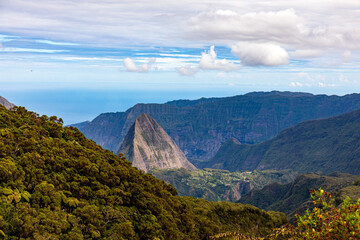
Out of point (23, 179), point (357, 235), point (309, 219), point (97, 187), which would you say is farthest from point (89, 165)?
point (357, 235)

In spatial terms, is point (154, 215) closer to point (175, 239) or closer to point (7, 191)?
point (175, 239)

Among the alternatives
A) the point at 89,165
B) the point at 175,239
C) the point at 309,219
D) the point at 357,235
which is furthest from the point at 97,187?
the point at 357,235

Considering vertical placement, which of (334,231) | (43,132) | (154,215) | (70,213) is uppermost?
(43,132)

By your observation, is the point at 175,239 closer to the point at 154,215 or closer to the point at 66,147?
the point at 154,215

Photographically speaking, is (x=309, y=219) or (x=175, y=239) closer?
(x=309, y=219)

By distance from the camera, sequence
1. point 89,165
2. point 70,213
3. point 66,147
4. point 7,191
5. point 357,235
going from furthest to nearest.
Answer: point 66,147 → point 89,165 → point 70,213 → point 7,191 → point 357,235

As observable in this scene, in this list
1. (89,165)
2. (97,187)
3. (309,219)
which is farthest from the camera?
(89,165)

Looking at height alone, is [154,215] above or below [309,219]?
below
